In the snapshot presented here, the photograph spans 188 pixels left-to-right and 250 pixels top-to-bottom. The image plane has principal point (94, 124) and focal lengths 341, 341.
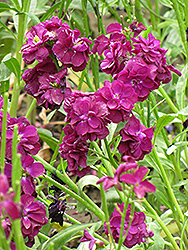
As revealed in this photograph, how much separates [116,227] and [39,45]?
1.16 feet

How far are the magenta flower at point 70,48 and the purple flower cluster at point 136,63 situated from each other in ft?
0.14

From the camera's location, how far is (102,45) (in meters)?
0.66

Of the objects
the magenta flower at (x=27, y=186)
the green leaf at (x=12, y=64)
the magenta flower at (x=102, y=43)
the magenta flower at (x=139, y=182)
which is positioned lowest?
the magenta flower at (x=27, y=186)

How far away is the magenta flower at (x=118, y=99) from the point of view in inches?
21.9

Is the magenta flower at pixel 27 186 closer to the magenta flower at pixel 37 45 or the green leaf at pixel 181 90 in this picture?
the magenta flower at pixel 37 45

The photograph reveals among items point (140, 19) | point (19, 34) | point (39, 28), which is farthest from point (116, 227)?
point (140, 19)

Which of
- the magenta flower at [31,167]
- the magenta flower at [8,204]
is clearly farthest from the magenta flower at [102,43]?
the magenta flower at [8,204]

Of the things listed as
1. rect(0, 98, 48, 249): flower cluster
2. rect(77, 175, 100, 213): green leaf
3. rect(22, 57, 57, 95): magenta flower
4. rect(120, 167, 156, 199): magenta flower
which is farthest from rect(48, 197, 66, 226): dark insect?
rect(120, 167, 156, 199): magenta flower

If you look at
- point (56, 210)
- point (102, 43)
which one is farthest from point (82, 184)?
point (102, 43)

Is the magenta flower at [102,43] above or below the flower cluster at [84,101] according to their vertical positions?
above

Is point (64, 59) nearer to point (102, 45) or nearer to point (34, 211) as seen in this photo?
point (102, 45)

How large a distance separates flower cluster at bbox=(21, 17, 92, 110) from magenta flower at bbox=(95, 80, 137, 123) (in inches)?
3.6

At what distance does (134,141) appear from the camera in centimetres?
59

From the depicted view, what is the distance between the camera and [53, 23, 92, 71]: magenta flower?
24.2 inches
